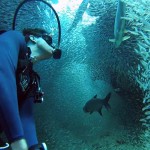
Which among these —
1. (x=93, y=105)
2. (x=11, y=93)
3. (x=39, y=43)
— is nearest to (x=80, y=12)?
(x=93, y=105)

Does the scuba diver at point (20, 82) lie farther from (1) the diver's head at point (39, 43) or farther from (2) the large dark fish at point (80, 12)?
(2) the large dark fish at point (80, 12)

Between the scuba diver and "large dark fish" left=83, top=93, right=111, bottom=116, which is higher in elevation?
the scuba diver

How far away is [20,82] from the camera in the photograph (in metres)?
1.23

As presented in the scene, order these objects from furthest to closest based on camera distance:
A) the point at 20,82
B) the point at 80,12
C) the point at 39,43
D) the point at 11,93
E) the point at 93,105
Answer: the point at 80,12 → the point at 93,105 → the point at 39,43 → the point at 20,82 → the point at 11,93

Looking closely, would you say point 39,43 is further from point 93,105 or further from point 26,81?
point 93,105

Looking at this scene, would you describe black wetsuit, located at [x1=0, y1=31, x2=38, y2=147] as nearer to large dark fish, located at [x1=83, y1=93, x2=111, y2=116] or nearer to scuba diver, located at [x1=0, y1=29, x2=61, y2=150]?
scuba diver, located at [x1=0, y1=29, x2=61, y2=150]

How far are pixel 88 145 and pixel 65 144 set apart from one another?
13.1 inches

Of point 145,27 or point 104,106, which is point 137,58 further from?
point 104,106

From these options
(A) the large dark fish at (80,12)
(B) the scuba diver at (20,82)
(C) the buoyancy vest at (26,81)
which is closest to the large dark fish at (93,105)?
(A) the large dark fish at (80,12)

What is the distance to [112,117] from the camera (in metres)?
3.64

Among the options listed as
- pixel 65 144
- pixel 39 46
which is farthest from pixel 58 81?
pixel 39 46

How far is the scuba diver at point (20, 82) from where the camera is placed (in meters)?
0.89

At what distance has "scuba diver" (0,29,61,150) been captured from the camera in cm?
89

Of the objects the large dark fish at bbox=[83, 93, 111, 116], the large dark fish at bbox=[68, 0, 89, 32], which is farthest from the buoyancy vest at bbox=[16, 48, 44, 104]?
the large dark fish at bbox=[68, 0, 89, 32]
